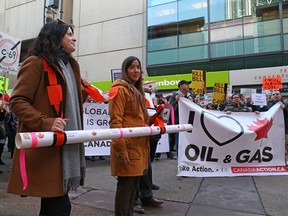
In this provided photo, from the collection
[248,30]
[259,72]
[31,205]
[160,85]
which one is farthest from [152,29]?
[31,205]

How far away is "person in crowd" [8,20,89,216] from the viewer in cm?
201

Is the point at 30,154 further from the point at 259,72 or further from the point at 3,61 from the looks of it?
the point at 259,72

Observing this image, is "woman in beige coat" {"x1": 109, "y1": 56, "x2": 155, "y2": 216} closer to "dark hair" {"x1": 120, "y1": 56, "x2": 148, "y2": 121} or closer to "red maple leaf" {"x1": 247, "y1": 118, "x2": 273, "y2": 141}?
"dark hair" {"x1": 120, "y1": 56, "x2": 148, "y2": 121}

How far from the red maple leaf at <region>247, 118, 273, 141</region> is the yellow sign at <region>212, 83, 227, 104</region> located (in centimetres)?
400

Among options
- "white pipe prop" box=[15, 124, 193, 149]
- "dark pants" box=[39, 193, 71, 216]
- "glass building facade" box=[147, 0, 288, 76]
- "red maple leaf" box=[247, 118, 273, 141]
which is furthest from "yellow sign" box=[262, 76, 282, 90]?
"dark pants" box=[39, 193, 71, 216]

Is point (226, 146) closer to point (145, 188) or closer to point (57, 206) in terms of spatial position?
point (145, 188)

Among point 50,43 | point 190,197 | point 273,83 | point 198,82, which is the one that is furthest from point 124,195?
point 273,83

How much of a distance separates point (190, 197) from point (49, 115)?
3.16 meters

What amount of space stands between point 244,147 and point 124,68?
3748mm

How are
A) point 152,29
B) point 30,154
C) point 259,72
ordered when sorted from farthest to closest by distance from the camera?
point 152,29 → point 259,72 → point 30,154

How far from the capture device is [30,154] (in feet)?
6.64

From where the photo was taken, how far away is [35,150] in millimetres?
2025

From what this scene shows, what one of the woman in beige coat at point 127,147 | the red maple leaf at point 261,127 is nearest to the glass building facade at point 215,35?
the red maple leaf at point 261,127

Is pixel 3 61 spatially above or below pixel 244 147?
above
